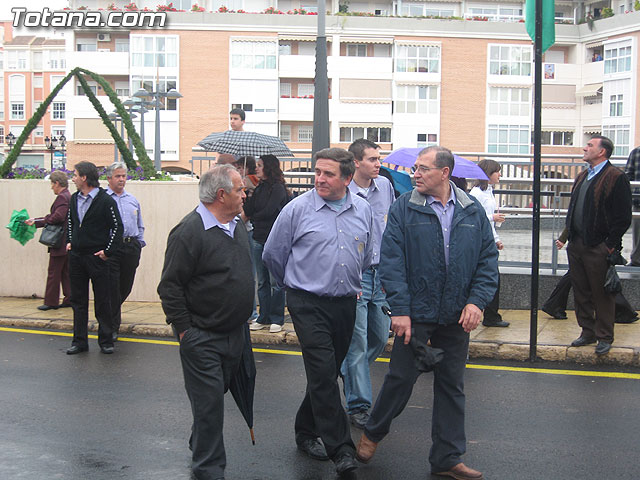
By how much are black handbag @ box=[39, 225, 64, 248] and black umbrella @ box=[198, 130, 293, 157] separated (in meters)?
2.61

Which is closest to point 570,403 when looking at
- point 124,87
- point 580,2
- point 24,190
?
point 24,190

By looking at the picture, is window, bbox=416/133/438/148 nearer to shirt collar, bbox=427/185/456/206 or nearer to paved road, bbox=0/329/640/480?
paved road, bbox=0/329/640/480

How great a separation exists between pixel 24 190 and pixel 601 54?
60.0 metres

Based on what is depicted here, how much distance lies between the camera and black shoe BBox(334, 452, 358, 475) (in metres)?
4.83

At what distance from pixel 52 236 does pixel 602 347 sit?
705cm

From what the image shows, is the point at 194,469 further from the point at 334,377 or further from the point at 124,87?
the point at 124,87

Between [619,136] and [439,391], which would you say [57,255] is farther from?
[619,136]

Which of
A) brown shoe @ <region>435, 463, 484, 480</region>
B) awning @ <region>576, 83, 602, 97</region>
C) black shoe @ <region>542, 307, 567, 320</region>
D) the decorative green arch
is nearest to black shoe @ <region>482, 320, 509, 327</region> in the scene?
black shoe @ <region>542, 307, 567, 320</region>

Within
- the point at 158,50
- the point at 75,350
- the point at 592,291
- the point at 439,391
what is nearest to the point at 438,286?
the point at 439,391

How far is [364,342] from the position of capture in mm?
5820

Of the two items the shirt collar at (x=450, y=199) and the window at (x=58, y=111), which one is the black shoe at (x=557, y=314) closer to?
the shirt collar at (x=450, y=199)

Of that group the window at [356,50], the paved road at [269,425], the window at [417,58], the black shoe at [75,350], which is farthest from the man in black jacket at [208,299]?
the window at [417,58]

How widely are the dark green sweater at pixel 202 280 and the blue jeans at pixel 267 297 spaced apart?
4494 mm

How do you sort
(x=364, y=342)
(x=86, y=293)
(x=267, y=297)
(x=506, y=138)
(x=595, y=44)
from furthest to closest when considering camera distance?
(x=506, y=138), (x=595, y=44), (x=267, y=297), (x=86, y=293), (x=364, y=342)
